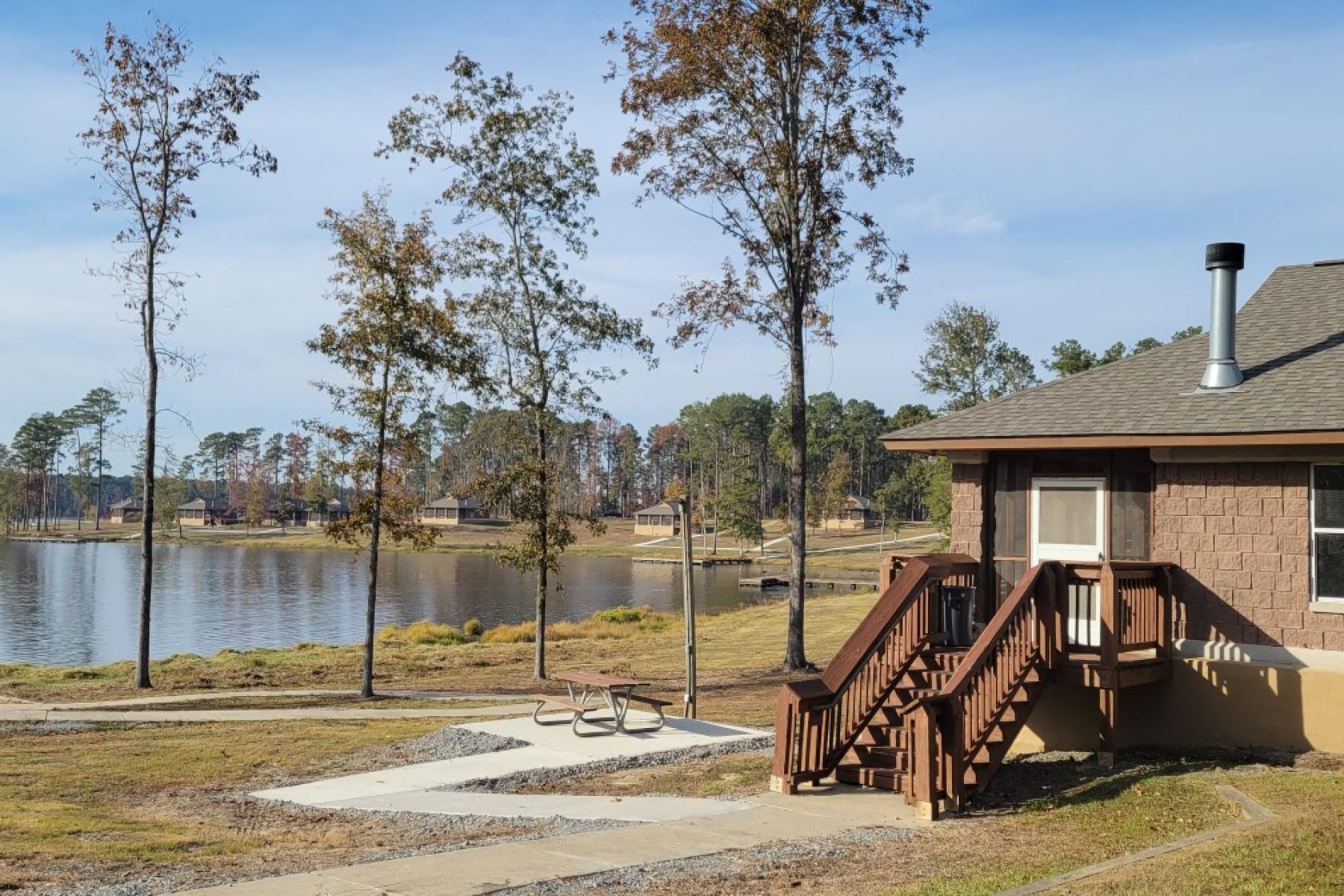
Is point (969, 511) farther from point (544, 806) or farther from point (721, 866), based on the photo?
point (721, 866)

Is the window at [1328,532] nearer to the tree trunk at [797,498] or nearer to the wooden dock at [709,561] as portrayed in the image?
the tree trunk at [797,498]

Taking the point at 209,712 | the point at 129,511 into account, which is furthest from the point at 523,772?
the point at 129,511

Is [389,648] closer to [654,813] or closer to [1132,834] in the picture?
[654,813]

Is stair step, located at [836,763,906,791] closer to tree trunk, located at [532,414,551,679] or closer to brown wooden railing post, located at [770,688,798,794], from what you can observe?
brown wooden railing post, located at [770,688,798,794]

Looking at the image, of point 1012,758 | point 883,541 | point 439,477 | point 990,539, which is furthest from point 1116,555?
point 439,477

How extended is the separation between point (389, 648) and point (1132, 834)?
2544 cm

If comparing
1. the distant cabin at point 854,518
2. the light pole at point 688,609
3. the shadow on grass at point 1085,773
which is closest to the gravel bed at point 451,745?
the light pole at point 688,609

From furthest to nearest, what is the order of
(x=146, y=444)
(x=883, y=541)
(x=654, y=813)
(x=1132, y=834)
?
(x=883, y=541) < (x=146, y=444) < (x=654, y=813) < (x=1132, y=834)

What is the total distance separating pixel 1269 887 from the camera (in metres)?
7.00

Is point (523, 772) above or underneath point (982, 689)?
underneath

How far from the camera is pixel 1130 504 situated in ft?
43.3

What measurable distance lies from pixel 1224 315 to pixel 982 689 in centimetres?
563

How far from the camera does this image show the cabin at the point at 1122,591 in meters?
11.2

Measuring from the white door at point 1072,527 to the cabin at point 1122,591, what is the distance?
0.08 feet
